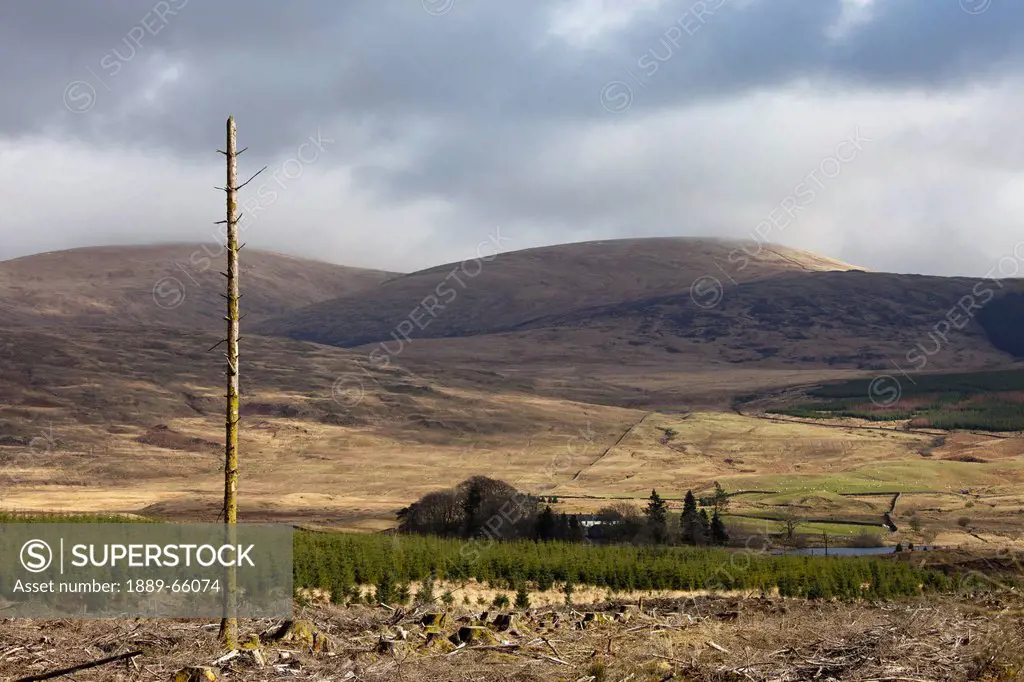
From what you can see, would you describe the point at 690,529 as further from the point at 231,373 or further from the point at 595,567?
the point at 231,373

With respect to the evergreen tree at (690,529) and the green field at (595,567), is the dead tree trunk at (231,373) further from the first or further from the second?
the evergreen tree at (690,529)

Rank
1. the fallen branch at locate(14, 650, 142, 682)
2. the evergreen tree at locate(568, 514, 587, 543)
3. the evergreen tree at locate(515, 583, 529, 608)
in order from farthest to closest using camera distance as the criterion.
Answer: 1. the evergreen tree at locate(568, 514, 587, 543)
2. the evergreen tree at locate(515, 583, 529, 608)
3. the fallen branch at locate(14, 650, 142, 682)

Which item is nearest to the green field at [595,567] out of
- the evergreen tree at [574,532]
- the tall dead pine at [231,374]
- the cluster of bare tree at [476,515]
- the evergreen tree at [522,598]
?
the evergreen tree at [522,598]

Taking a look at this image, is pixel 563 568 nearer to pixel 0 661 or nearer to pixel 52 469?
pixel 0 661

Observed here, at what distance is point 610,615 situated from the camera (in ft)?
102

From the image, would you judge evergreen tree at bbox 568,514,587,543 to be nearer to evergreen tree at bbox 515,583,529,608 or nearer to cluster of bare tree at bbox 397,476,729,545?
cluster of bare tree at bbox 397,476,729,545

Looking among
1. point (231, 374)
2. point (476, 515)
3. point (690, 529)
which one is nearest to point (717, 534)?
point (690, 529)

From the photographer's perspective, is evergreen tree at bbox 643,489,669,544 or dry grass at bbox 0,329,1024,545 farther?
dry grass at bbox 0,329,1024,545

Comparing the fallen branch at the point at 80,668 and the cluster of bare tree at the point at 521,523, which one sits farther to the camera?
the cluster of bare tree at the point at 521,523

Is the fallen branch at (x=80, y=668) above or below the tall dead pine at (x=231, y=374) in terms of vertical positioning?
below

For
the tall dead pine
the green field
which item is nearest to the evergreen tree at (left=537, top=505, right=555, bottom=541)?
the green field

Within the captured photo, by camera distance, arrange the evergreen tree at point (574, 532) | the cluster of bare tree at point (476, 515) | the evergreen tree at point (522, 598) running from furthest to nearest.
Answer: the cluster of bare tree at point (476, 515)
the evergreen tree at point (574, 532)
the evergreen tree at point (522, 598)

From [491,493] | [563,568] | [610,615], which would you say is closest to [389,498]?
[491,493]

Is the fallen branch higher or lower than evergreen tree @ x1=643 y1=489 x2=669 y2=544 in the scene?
higher
